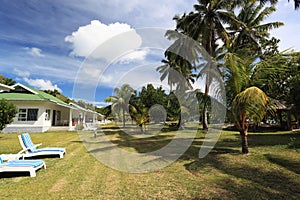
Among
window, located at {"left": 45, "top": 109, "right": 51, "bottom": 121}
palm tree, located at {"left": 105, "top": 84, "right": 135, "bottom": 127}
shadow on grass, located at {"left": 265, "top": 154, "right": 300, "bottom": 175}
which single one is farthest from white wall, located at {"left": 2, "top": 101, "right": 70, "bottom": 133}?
shadow on grass, located at {"left": 265, "top": 154, "right": 300, "bottom": 175}

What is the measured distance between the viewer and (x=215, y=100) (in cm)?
1000

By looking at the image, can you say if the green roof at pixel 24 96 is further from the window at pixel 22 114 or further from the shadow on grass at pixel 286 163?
the shadow on grass at pixel 286 163

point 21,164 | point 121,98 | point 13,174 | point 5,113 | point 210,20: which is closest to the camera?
point 21,164

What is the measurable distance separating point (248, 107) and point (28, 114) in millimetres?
20801

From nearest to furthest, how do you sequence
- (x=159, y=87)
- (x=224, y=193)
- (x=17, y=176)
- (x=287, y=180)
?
1. (x=224, y=193)
2. (x=287, y=180)
3. (x=17, y=176)
4. (x=159, y=87)

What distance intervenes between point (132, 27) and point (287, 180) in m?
12.9

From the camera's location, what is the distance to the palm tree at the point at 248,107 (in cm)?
764

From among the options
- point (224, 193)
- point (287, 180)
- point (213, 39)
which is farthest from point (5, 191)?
point (213, 39)

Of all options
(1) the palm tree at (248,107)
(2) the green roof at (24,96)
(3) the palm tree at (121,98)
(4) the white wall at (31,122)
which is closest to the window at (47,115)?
(4) the white wall at (31,122)

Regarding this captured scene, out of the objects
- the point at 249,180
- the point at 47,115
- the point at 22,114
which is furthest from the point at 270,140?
the point at 22,114

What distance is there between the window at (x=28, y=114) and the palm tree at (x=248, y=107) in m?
19.6

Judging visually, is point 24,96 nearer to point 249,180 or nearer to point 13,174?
point 13,174

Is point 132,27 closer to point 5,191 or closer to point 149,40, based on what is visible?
point 149,40

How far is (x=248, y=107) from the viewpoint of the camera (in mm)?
8375
